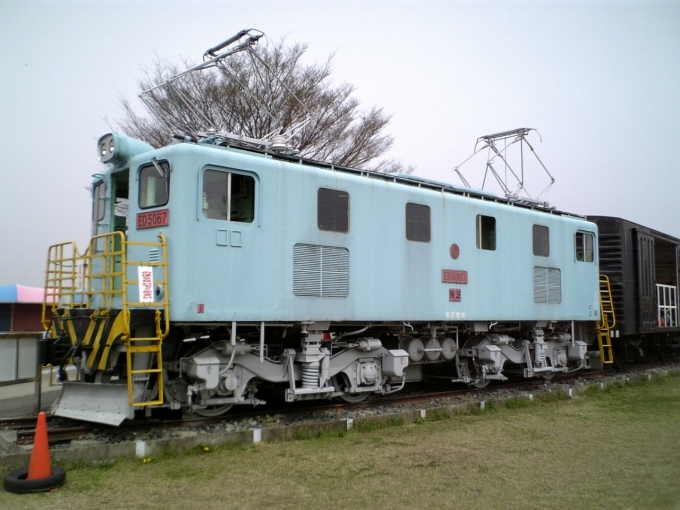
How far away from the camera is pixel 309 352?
9.26m

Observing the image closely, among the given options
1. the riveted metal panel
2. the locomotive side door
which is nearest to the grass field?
the riveted metal panel

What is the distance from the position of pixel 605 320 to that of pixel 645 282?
2453 millimetres

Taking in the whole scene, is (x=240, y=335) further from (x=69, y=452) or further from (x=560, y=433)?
(x=560, y=433)

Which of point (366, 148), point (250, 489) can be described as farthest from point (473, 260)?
point (366, 148)

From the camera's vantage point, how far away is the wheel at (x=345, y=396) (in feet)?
33.6

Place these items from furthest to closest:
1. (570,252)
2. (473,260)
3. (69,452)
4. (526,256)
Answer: (570,252) < (526,256) < (473,260) < (69,452)

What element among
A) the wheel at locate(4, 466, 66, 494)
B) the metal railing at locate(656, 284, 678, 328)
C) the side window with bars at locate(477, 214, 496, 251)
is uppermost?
the side window with bars at locate(477, 214, 496, 251)

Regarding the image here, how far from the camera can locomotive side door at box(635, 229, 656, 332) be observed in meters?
16.6

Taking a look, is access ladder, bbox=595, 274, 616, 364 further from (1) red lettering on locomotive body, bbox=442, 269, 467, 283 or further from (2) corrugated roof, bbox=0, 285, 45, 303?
(2) corrugated roof, bbox=0, 285, 45, 303

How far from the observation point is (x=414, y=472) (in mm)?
6617

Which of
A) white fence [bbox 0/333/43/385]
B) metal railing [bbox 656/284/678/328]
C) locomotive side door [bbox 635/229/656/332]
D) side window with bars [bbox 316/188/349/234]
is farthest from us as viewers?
metal railing [bbox 656/284/678/328]

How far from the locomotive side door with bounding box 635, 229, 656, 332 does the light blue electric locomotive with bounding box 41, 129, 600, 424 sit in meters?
6.19

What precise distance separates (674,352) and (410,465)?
16.8 meters

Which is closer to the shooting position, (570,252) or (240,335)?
(240,335)
